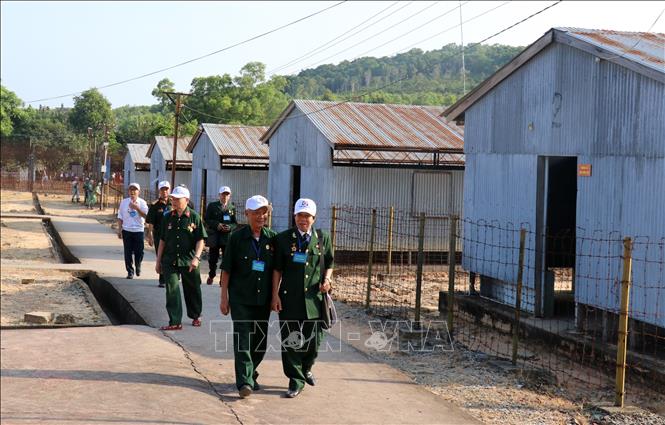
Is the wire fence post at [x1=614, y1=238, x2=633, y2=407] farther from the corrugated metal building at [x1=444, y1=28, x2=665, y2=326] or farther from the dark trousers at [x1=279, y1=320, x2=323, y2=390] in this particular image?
the dark trousers at [x1=279, y1=320, x2=323, y2=390]

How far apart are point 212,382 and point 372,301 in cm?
721

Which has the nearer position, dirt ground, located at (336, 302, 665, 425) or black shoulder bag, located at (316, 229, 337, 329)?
black shoulder bag, located at (316, 229, 337, 329)

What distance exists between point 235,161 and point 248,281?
2285 cm

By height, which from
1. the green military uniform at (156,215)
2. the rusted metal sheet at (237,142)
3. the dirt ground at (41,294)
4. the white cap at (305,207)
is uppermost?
the rusted metal sheet at (237,142)

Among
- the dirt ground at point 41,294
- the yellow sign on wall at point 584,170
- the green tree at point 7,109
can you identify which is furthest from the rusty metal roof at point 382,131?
the green tree at point 7,109

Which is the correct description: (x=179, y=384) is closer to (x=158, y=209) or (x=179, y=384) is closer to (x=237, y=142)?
(x=158, y=209)

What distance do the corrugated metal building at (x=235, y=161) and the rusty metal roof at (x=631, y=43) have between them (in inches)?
679

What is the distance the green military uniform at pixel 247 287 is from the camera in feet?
25.0

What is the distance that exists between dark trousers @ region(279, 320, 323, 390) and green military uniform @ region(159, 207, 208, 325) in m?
2.92

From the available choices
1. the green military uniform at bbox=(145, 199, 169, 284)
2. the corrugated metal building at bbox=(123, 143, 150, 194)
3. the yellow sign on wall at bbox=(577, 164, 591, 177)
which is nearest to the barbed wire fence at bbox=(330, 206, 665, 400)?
the yellow sign on wall at bbox=(577, 164, 591, 177)

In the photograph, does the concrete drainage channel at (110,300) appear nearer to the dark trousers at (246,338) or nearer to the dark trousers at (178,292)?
the dark trousers at (178,292)

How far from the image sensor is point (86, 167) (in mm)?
81812

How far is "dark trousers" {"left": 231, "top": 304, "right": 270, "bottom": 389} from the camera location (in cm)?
760

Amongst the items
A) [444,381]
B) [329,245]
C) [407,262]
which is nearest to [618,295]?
[444,381]
